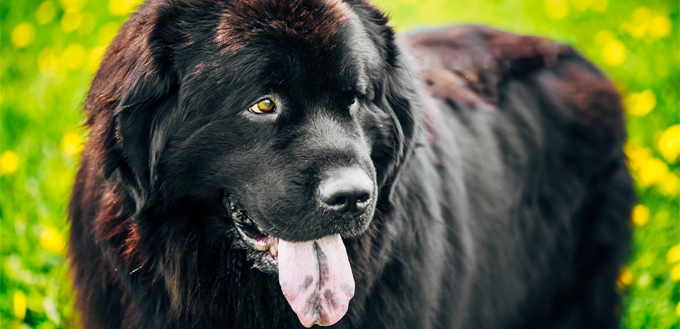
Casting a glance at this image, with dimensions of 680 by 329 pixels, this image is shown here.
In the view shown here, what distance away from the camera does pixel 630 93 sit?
5.21m

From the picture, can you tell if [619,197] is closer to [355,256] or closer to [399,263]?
[399,263]

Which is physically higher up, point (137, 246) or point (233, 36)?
point (233, 36)

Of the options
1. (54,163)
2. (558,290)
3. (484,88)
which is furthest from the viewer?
(54,163)

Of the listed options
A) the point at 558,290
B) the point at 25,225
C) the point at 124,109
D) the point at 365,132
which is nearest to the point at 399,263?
the point at 365,132

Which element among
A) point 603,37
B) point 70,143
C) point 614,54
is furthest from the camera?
point 603,37

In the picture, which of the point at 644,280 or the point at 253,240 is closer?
the point at 253,240

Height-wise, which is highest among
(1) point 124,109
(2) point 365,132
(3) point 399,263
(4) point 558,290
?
(1) point 124,109

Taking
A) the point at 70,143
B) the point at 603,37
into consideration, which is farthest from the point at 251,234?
the point at 603,37

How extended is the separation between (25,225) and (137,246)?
1.87 metres

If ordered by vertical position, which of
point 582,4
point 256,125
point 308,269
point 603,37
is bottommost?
point 582,4

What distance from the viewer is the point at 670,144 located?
4449 millimetres

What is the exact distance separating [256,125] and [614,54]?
4.31 m

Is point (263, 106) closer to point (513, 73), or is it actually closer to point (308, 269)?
point (308, 269)

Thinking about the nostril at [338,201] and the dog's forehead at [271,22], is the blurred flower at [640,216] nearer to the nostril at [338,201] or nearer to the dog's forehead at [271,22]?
the nostril at [338,201]
